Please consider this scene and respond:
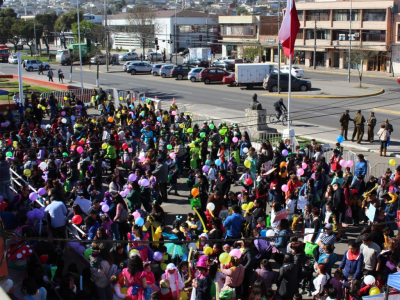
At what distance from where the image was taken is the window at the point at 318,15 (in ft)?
185

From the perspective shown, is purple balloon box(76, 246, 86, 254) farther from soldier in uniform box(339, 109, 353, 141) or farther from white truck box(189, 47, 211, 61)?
white truck box(189, 47, 211, 61)

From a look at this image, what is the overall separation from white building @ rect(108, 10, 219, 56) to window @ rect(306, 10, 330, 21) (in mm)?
25447

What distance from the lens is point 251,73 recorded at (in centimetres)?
3794

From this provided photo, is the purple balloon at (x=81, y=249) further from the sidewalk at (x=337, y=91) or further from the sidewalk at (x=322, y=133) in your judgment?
the sidewalk at (x=337, y=91)

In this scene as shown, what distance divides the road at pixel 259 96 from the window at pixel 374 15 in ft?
24.2

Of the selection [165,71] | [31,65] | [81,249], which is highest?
[31,65]

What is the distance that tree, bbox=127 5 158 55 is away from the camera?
7875 centimetres

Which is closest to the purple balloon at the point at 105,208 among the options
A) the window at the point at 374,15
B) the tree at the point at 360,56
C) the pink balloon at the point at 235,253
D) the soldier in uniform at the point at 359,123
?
the pink balloon at the point at 235,253

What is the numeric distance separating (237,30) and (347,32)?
21.6 meters

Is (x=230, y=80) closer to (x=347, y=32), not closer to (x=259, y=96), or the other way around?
(x=259, y=96)

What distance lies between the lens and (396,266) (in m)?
8.08

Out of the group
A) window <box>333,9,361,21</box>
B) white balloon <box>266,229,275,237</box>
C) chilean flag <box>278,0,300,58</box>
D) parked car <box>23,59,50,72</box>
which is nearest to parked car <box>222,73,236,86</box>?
chilean flag <box>278,0,300,58</box>

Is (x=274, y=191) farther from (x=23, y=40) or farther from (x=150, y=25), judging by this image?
(x=23, y=40)

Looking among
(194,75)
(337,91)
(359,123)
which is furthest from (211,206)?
(194,75)
